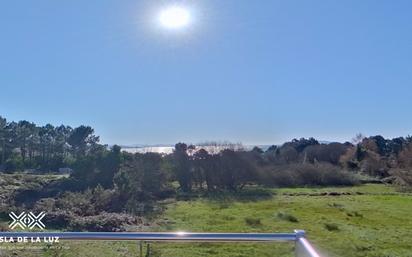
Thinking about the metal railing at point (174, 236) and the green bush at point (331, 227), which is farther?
the green bush at point (331, 227)

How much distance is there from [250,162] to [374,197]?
7719 mm

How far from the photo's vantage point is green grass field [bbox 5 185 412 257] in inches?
435

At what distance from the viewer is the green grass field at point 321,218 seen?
11039 millimetres

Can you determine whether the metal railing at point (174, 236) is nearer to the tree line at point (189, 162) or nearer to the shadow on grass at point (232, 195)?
the tree line at point (189, 162)

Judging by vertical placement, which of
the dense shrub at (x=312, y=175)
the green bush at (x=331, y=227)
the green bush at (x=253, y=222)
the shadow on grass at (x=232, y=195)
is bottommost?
the green bush at (x=331, y=227)

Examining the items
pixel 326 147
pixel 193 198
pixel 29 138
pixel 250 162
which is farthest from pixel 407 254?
pixel 29 138

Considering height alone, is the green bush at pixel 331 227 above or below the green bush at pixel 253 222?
below

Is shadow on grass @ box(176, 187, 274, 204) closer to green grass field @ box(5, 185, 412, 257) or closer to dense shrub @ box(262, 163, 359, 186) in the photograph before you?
green grass field @ box(5, 185, 412, 257)

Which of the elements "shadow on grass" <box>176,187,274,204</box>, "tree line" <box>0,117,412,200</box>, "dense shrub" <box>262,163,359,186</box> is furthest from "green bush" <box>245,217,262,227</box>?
"dense shrub" <box>262,163,359,186</box>

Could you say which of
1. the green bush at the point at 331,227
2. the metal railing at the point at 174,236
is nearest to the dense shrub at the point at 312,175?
the green bush at the point at 331,227

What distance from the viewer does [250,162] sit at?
1020 inches

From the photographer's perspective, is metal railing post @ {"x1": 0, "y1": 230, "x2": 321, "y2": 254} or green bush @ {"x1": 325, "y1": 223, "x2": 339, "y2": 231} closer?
metal railing post @ {"x1": 0, "y1": 230, "x2": 321, "y2": 254}

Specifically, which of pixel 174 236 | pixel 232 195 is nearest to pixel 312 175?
pixel 232 195

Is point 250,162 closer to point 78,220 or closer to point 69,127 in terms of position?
point 78,220
